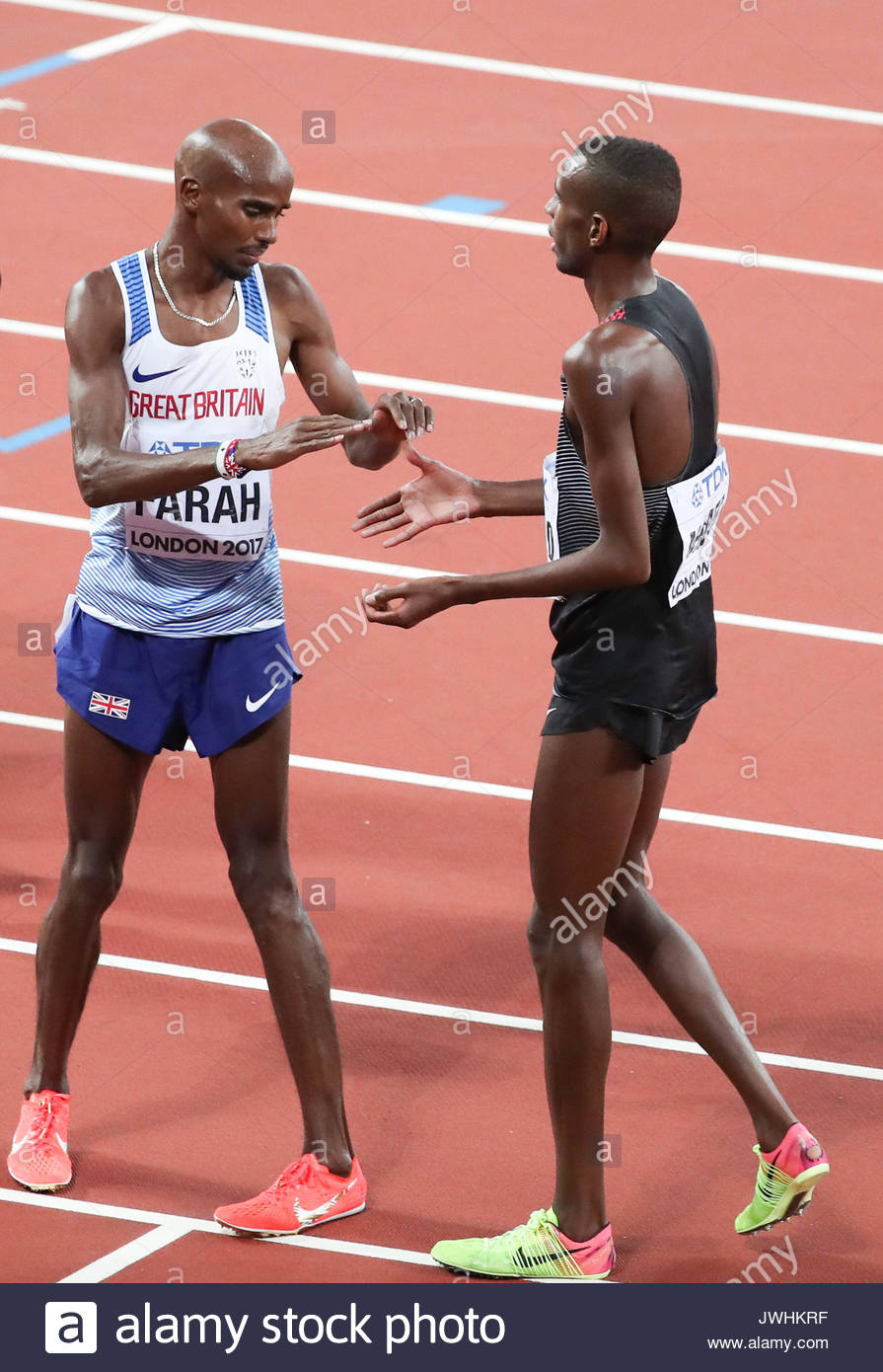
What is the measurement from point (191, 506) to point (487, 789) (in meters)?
2.83

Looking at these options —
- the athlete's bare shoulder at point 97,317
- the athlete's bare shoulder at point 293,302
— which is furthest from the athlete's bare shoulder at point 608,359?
the athlete's bare shoulder at point 97,317

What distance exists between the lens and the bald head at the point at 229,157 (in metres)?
4.82

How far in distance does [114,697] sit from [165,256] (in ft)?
3.62

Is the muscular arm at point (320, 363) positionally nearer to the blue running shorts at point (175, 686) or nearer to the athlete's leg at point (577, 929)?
the blue running shorts at point (175, 686)

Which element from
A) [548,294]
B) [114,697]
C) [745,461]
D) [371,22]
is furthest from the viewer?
[371,22]

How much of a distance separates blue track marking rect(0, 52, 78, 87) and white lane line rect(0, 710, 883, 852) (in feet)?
31.8

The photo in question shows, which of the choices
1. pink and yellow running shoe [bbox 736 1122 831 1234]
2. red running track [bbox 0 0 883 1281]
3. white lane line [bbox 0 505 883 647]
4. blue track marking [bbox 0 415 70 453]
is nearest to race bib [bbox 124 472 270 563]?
red running track [bbox 0 0 883 1281]

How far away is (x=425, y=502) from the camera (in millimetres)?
5008

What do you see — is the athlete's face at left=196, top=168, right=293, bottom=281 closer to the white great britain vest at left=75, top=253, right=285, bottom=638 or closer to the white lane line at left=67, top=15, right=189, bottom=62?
the white great britain vest at left=75, top=253, right=285, bottom=638

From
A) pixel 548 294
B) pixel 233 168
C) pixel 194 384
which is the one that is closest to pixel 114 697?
pixel 194 384

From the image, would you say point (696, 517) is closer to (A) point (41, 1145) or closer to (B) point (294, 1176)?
(B) point (294, 1176)

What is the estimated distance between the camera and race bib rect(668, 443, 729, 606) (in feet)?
15.0

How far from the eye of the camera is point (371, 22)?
17234 mm

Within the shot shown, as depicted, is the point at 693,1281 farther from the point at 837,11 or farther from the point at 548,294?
the point at 837,11
